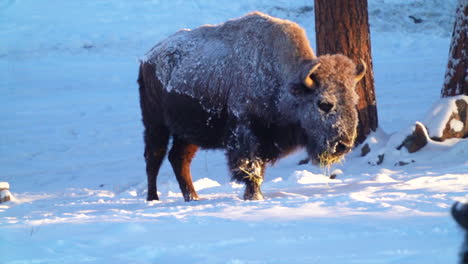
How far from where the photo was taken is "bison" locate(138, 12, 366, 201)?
20.2 ft

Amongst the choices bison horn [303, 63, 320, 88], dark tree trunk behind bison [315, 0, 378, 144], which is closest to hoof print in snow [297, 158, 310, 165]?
dark tree trunk behind bison [315, 0, 378, 144]

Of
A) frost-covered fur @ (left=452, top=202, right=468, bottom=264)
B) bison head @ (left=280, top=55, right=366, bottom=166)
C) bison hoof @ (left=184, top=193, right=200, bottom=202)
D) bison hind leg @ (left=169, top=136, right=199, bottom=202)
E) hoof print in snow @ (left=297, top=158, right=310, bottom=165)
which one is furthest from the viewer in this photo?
hoof print in snow @ (left=297, top=158, right=310, bottom=165)

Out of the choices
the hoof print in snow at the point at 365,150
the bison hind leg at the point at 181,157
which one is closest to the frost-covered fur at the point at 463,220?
the bison hind leg at the point at 181,157

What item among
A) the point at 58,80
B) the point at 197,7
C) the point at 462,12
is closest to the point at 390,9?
the point at 197,7

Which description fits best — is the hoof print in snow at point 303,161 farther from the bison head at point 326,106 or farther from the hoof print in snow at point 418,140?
the bison head at point 326,106

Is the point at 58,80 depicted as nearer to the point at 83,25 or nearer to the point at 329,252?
the point at 83,25

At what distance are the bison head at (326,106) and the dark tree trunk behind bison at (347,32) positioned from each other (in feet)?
7.88

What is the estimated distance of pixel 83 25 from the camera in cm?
2305

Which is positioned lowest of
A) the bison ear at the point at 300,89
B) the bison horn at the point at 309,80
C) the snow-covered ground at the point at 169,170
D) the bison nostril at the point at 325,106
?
the snow-covered ground at the point at 169,170

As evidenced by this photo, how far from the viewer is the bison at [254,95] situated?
6168 millimetres

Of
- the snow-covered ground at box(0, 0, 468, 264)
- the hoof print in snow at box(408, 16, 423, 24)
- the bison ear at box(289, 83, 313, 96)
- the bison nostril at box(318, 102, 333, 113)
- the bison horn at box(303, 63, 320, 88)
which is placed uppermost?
the bison horn at box(303, 63, 320, 88)

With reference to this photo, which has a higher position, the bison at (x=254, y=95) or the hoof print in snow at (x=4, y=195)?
the bison at (x=254, y=95)

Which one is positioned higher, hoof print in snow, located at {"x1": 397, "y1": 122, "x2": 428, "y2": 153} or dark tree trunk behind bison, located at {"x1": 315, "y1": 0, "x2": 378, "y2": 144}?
dark tree trunk behind bison, located at {"x1": 315, "y1": 0, "x2": 378, "y2": 144}

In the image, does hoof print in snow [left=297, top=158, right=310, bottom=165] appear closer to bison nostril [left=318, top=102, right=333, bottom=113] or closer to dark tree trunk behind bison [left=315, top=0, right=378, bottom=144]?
dark tree trunk behind bison [left=315, top=0, right=378, bottom=144]
